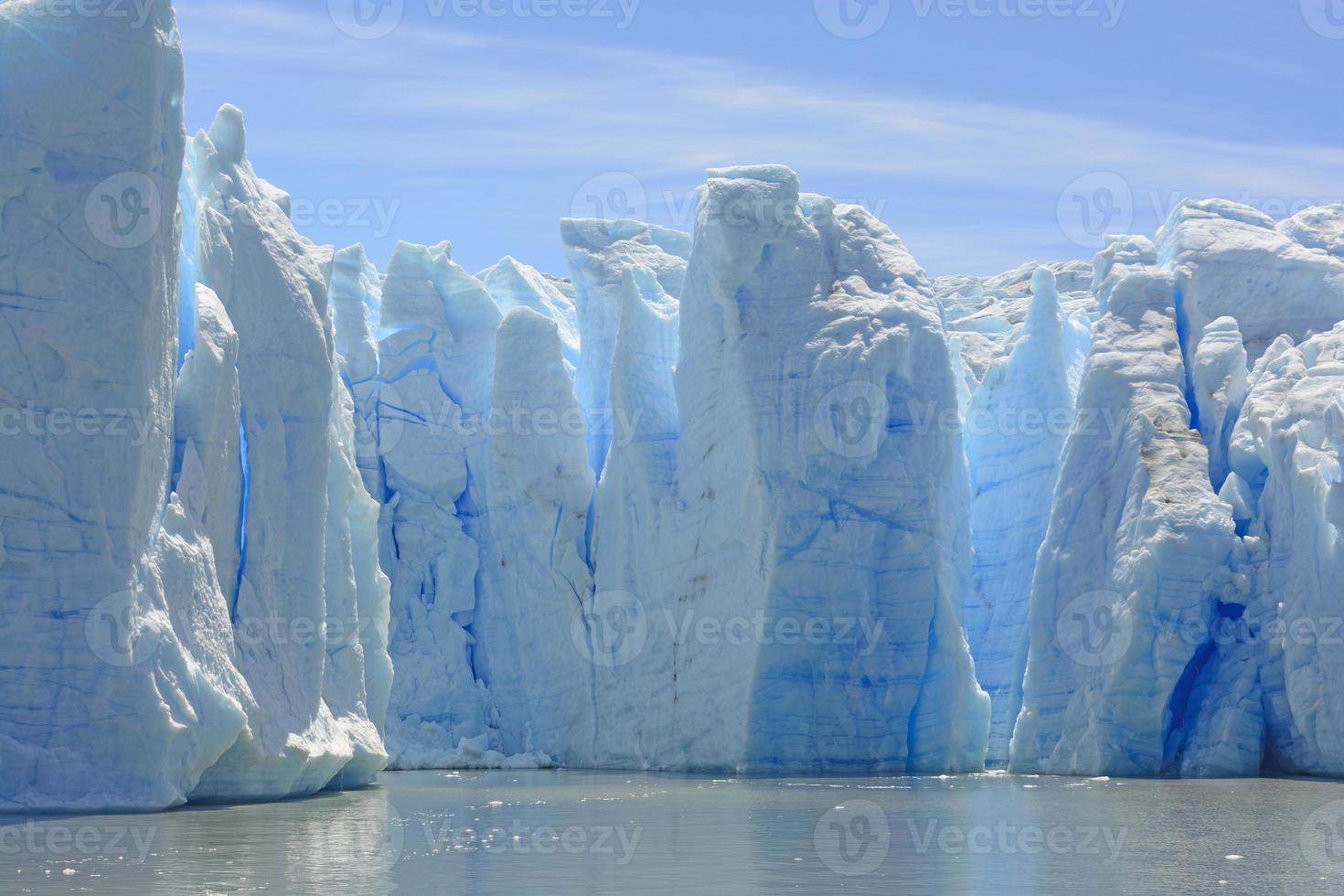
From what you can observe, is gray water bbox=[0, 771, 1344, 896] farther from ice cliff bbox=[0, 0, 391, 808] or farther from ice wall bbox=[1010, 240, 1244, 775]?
ice wall bbox=[1010, 240, 1244, 775]

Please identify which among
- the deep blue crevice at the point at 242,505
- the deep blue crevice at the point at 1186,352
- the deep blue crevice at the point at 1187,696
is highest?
the deep blue crevice at the point at 1186,352

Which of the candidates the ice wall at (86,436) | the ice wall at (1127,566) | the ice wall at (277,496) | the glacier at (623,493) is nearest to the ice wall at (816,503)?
the glacier at (623,493)

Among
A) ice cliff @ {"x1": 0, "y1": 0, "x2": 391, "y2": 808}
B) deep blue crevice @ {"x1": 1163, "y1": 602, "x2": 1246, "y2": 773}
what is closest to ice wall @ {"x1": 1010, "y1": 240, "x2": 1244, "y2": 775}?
deep blue crevice @ {"x1": 1163, "y1": 602, "x2": 1246, "y2": 773}

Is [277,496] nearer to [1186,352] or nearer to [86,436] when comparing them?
[86,436]

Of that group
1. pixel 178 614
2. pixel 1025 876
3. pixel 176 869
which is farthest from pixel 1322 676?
pixel 176 869

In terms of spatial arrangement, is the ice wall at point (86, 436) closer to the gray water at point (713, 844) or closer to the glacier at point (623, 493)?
the glacier at point (623, 493)

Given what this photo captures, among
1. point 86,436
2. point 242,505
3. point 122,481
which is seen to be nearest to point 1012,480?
point 242,505

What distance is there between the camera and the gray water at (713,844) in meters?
11.5

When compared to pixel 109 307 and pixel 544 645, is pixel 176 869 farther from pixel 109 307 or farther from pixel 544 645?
pixel 544 645

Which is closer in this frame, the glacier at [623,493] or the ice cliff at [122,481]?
the ice cliff at [122,481]

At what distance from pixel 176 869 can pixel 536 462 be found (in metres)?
16.8

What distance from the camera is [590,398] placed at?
103 feet

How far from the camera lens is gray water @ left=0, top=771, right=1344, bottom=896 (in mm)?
11508

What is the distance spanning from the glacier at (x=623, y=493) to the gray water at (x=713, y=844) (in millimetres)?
1890
